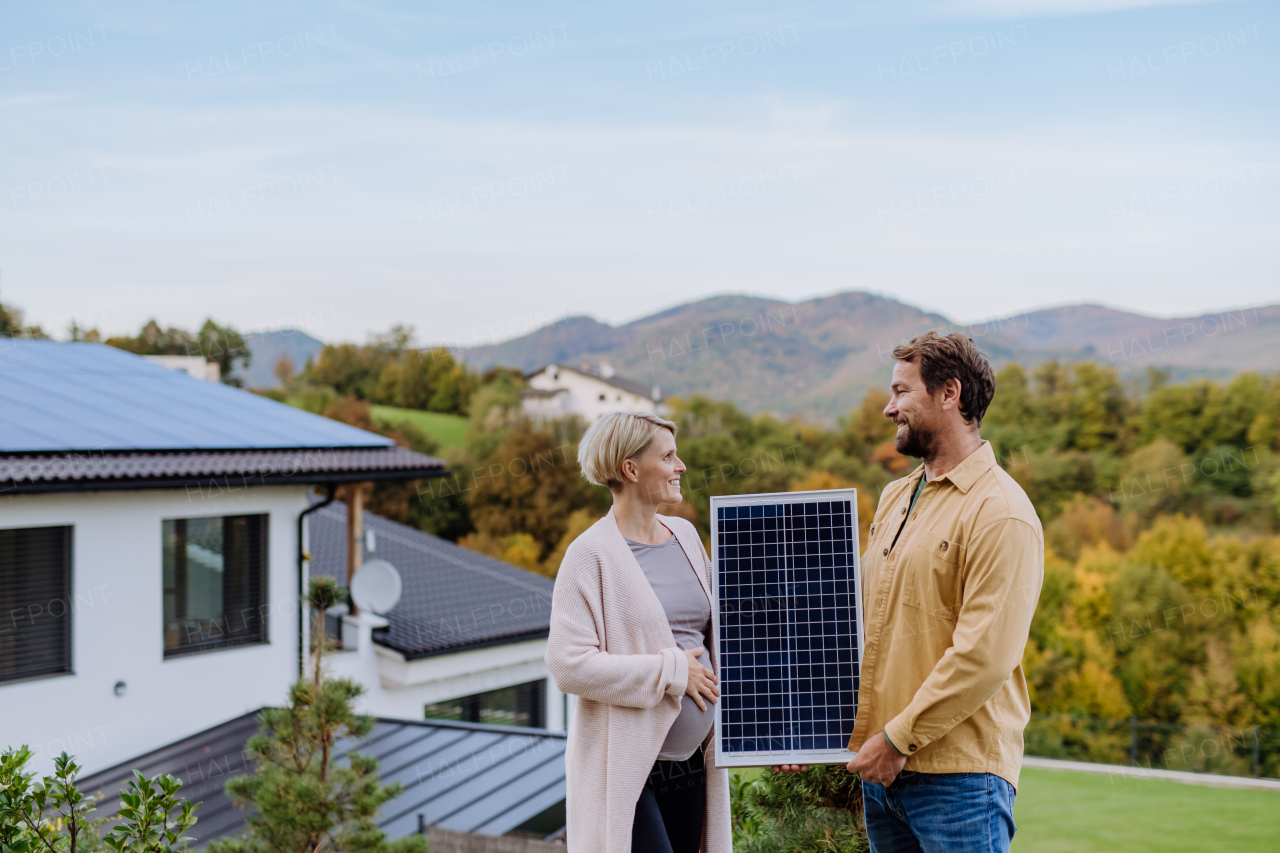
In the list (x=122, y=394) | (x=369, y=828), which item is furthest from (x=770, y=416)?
(x=369, y=828)

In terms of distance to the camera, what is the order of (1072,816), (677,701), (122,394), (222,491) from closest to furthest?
(677,701)
(222,491)
(122,394)
(1072,816)

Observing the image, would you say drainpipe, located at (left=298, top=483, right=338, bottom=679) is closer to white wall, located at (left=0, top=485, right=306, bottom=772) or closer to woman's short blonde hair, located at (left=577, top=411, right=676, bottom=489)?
white wall, located at (left=0, top=485, right=306, bottom=772)

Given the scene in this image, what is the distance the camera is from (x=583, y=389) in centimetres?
6306

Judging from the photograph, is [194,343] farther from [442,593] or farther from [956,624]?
[956,624]

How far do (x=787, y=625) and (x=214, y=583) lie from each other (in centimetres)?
739

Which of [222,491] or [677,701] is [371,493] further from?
[677,701]

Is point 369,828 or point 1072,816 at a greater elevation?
point 369,828

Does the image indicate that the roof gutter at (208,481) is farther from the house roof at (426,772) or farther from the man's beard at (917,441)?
the man's beard at (917,441)

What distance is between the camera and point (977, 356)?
8.30ft

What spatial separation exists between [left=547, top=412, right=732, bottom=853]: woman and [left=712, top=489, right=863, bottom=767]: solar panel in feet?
0.47

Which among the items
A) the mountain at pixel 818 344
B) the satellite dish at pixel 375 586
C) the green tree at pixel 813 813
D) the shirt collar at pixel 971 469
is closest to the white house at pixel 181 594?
the satellite dish at pixel 375 586

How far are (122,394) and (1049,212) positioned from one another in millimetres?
46957

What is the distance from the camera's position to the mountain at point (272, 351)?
1817 inches

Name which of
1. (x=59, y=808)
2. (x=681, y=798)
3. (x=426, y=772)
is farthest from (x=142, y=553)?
(x=681, y=798)
